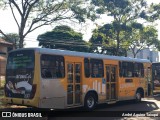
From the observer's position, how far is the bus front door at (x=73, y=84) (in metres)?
13.7

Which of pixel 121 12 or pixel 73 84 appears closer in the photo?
pixel 73 84

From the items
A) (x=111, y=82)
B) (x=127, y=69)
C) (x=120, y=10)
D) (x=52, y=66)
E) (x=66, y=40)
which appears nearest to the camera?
(x=52, y=66)

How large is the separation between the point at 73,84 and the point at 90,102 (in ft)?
5.50

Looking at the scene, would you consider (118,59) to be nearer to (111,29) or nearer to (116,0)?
(116,0)

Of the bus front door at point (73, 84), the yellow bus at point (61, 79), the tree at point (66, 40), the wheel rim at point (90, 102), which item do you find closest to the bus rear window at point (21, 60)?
the yellow bus at point (61, 79)

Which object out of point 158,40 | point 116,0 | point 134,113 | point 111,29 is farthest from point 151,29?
point 134,113

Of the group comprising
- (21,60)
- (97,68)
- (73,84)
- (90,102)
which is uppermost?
(21,60)

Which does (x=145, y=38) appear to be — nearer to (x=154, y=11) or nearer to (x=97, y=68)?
(x=154, y=11)

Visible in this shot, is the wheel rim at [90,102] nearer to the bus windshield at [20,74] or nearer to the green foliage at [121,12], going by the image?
the bus windshield at [20,74]

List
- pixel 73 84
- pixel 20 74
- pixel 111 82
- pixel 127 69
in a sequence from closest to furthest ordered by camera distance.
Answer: pixel 20 74
pixel 73 84
pixel 111 82
pixel 127 69

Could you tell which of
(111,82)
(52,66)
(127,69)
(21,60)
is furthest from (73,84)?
(127,69)

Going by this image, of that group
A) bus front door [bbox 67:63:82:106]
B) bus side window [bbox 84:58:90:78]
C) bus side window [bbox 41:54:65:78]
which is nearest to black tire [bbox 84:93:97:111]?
bus front door [bbox 67:63:82:106]

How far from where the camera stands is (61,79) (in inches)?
524

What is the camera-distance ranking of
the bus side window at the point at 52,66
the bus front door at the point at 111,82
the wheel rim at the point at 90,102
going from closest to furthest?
the bus side window at the point at 52,66 → the wheel rim at the point at 90,102 → the bus front door at the point at 111,82
